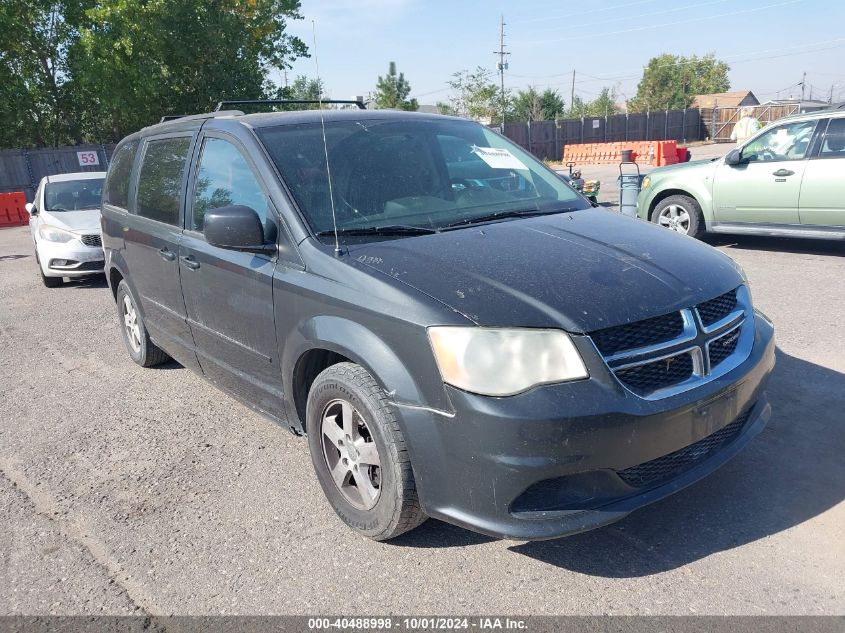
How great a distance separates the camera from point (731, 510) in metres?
3.06

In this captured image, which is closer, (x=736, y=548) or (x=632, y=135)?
(x=736, y=548)

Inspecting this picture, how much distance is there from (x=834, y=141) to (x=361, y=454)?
765cm

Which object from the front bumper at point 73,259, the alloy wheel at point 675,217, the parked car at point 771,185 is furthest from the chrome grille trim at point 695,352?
the front bumper at point 73,259

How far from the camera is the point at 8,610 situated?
2707mm

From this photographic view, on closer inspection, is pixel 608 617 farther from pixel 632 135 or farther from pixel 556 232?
pixel 632 135

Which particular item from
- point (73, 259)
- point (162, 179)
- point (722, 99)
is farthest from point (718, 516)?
point (722, 99)

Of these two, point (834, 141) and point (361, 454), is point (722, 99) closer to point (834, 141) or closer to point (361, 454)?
point (834, 141)

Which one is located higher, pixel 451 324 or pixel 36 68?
pixel 36 68

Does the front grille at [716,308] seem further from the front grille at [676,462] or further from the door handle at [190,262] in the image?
the door handle at [190,262]

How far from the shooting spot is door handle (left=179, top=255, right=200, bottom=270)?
390 centimetres

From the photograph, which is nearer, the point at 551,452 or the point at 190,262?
the point at 551,452

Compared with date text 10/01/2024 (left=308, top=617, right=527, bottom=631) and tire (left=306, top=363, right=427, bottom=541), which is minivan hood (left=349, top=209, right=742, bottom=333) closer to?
tire (left=306, top=363, right=427, bottom=541)

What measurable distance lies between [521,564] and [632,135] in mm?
43003

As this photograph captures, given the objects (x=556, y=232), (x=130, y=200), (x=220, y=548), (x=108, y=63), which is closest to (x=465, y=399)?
(x=556, y=232)
